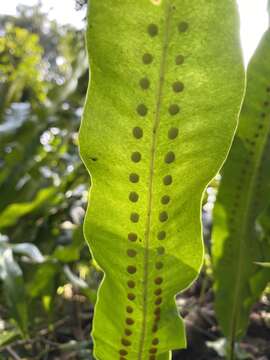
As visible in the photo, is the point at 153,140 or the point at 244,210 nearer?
the point at 153,140

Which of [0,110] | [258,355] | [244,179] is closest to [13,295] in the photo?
[244,179]

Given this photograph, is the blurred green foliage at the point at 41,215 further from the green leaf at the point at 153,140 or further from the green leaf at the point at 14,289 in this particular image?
the green leaf at the point at 153,140

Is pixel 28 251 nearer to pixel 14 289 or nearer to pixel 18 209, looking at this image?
pixel 14 289

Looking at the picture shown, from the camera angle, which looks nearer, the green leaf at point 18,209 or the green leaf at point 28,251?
the green leaf at point 28,251

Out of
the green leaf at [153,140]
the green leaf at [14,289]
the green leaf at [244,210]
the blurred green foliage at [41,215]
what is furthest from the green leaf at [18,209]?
the green leaf at [153,140]

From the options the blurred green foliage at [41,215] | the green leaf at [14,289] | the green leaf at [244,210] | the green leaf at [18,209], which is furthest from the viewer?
the green leaf at [18,209]

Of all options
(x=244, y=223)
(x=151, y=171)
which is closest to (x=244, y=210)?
→ (x=244, y=223)

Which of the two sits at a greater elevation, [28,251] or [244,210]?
[244,210]
